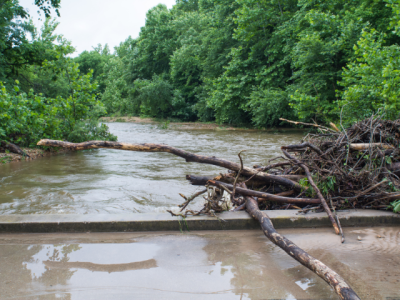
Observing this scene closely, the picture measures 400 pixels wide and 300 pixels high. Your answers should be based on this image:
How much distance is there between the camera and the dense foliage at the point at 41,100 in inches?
348

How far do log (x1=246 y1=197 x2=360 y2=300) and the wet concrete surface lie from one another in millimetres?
162

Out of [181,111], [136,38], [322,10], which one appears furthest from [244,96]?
[136,38]

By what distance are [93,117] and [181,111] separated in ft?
73.6

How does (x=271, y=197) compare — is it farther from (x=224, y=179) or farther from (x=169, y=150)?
(x=169, y=150)

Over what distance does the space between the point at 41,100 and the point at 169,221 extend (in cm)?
779

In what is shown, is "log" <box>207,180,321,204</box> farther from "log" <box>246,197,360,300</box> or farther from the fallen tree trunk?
the fallen tree trunk

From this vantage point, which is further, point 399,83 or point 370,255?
point 399,83

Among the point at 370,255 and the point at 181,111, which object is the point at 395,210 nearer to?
the point at 370,255

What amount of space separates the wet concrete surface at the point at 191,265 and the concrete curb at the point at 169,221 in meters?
0.10

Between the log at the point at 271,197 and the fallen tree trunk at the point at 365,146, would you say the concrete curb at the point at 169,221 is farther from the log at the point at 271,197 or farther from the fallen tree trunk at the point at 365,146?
the fallen tree trunk at the point at 365,146

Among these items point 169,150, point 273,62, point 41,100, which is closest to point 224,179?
point 169,150

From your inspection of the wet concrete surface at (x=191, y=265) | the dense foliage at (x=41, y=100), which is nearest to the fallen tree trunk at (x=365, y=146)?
the wet concrete surface at (x=191, y=265)

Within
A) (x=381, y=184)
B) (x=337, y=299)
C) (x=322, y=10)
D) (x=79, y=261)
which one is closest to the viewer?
(x=337, y=299)

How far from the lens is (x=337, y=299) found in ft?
7.37
